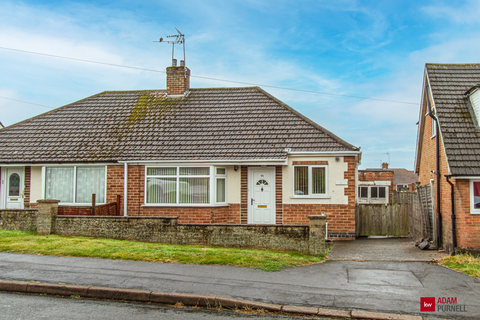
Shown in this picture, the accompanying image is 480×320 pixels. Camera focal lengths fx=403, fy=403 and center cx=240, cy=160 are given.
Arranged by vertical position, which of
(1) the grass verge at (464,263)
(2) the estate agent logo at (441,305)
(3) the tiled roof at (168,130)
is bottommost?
(2) the estate agent logo at (441,305)

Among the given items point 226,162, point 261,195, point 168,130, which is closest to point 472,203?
point 261,195

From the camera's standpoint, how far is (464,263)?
963 centimetres

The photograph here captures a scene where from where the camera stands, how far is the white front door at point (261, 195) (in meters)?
14.6

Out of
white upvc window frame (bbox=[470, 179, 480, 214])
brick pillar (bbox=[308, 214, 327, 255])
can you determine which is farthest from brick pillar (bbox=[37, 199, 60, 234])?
white upvc window frame (bbox=[470, 179, 480, 214])

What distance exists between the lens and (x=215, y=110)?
17297mm

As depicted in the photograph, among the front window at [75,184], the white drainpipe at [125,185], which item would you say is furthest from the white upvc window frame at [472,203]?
the front window at [75,184]

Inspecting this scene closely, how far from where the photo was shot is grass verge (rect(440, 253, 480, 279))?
8883mm

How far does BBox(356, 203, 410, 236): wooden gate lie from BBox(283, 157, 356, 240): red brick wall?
1627 millimetres

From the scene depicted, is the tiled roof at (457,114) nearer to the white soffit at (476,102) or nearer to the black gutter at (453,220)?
the white soffit at (476,102)

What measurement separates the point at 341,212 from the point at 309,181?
1.54m

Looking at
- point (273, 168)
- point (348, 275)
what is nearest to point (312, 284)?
point (348, 275)

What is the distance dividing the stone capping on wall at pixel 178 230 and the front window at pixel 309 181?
4010 mm

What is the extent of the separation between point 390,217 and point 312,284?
9.42 metres

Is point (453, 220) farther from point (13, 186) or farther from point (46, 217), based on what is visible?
point (13, 186)
